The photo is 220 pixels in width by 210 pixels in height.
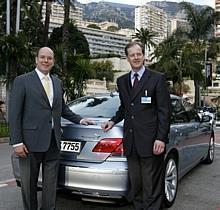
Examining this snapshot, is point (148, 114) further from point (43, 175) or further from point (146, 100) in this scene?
point (43, 175)

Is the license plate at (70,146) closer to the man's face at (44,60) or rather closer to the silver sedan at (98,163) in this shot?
the silver sedan at (98,163)

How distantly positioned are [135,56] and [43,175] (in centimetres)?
157

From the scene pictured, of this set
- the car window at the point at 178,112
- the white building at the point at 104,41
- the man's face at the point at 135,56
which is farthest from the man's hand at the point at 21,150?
the white building at the point at 104,41

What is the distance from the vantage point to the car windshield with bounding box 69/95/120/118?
5.06 metres

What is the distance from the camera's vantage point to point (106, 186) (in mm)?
4039

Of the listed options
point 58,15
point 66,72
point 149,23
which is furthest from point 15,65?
point 149,23

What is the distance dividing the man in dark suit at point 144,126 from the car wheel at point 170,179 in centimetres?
76

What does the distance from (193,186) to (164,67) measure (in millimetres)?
37102

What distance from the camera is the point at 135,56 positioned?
3920 mm

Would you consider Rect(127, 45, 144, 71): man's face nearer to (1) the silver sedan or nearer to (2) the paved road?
(1) the silver sedan

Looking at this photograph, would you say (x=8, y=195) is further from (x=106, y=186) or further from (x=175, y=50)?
(x=175, y=50)

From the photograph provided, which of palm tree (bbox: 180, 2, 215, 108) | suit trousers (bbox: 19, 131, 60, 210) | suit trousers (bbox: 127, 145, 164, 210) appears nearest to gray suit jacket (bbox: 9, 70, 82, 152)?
suit trousers (bbox: 19, 131, 60, 210)

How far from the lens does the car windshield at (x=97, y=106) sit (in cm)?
506

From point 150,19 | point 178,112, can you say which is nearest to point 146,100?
point 178,112
